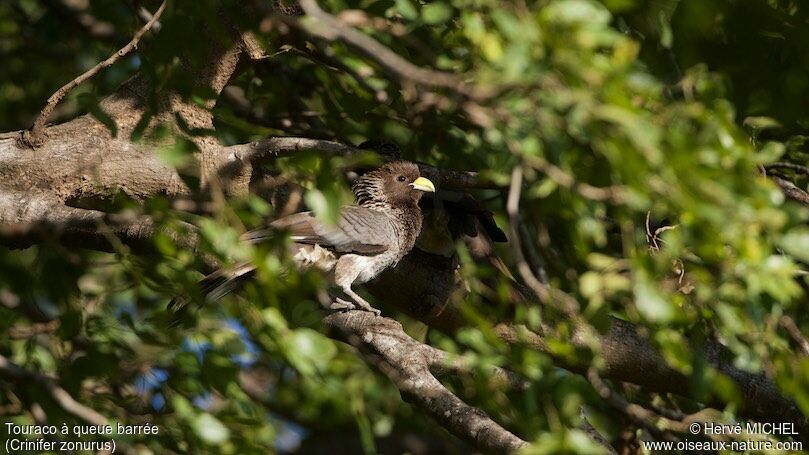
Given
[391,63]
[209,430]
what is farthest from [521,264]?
[209,430]

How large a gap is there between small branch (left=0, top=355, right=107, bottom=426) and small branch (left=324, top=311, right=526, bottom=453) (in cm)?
118

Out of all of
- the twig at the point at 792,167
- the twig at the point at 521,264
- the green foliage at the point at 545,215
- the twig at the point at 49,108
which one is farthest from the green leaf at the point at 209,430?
the twig at the point at 792,167

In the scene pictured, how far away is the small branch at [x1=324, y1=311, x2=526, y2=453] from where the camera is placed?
3.68 m

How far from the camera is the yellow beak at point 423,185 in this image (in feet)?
20.4

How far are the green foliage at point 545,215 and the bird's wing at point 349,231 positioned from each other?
34cm

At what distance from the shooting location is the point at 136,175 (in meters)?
4.70

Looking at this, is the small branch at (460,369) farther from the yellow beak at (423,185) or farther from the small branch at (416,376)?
the yellow beak at (423,185)

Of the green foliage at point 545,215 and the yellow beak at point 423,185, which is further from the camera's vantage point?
the yellow beak at point 423,185

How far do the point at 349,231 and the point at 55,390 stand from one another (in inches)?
104

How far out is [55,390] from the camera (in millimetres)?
3525

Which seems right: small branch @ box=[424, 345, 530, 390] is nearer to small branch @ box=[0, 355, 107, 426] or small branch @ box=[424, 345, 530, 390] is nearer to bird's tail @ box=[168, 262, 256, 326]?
bird's tail @ box=[168, 262, 256, 326]

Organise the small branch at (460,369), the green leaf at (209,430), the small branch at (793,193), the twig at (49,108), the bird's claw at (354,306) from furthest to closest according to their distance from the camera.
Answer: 1. the bird's claw at (354,306)
2. the small branch at (793,193)
3. the twig at (49,108)
4. the small branch at (460,369)
5. the green leaf at (209,430)

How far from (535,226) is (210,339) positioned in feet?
8.34

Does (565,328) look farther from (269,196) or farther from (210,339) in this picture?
(269,196)
